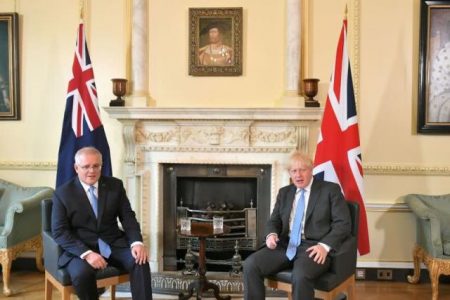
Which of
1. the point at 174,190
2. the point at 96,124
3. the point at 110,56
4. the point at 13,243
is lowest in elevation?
the point at 13,243

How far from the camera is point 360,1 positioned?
4.32m

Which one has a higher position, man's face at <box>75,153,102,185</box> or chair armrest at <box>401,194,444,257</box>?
man's face at <box>75,153,102,185</box>

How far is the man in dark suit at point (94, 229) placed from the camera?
290 centimetres

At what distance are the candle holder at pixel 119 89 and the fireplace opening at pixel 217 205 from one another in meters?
0.74

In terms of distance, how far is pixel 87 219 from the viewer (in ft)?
9.97

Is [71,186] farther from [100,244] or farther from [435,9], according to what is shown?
[435,9]

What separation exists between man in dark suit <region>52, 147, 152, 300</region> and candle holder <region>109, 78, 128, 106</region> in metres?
1.24

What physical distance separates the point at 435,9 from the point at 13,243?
4.16 m

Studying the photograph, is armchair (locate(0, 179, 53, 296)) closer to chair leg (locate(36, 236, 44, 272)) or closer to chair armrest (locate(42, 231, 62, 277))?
chair leg (locate(36, 236, 44, 272))

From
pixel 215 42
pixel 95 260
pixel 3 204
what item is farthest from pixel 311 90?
pixel 3 204

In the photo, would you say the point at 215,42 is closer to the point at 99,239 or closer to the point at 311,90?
the point at 311,90

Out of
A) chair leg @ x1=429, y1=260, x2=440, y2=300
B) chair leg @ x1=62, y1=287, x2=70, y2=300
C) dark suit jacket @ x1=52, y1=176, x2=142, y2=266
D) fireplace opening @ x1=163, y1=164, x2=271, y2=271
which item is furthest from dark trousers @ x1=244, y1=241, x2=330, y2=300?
chair leg @ x1=429, y1=260, x2=440, y2=300

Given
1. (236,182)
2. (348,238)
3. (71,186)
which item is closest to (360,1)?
(236,182)

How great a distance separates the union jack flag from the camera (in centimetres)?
376
